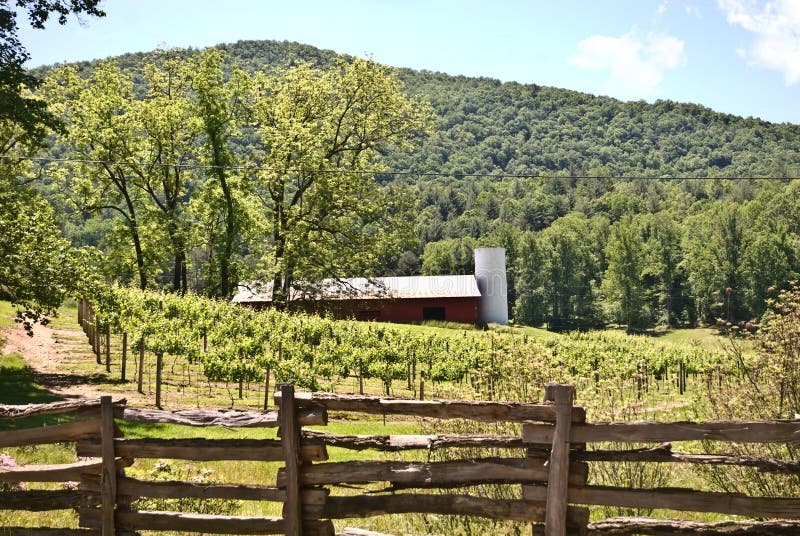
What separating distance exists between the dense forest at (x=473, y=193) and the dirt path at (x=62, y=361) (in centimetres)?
1080

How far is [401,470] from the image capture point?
684 cm

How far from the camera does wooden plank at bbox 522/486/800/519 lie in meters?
6.50

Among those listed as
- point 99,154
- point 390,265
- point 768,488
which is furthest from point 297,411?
point 390,265

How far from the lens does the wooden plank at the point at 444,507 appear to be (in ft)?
21.8

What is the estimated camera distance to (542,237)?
369 feet

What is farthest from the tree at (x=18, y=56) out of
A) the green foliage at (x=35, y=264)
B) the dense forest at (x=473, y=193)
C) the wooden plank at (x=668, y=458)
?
the wooden plank at (x=668, y=458)

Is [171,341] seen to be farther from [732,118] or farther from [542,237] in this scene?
[732,118]

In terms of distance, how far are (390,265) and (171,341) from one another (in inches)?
3376

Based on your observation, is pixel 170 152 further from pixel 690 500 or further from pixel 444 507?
pixel 690 500

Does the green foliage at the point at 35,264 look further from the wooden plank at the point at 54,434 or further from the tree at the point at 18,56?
the wooden plank at the point at 54,434

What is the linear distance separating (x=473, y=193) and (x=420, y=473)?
13309 centimetres

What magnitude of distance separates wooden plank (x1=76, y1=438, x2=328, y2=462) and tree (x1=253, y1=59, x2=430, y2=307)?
109 feet

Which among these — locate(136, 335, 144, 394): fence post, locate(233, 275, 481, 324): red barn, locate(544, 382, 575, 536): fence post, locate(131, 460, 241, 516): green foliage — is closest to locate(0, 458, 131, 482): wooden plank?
locate(131, 460, 241, 516): green foliage

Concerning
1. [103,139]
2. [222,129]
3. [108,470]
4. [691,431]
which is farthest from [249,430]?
[103,139]
